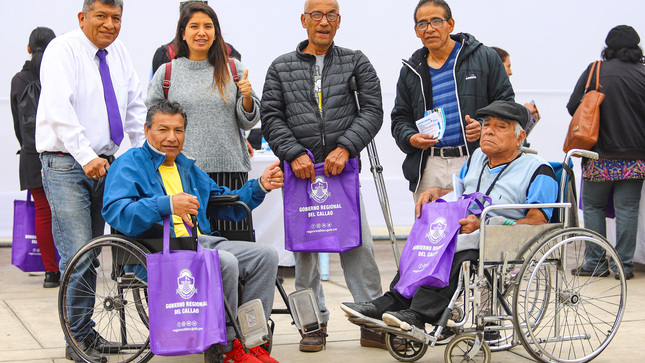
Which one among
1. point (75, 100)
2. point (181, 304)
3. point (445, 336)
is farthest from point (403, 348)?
point (75, 100)

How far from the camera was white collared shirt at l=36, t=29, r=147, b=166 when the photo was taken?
10.9 ft

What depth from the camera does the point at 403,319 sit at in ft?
10.3

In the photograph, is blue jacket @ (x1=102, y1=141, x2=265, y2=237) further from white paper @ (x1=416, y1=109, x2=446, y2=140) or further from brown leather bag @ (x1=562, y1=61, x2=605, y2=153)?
brown leather bag @ (x1=562, y1=61, x2=605, y2=153)

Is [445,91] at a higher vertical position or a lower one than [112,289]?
higher

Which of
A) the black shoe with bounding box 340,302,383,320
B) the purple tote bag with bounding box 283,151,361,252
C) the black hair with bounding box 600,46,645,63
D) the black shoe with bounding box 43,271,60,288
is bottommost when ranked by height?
the black shoe with bounding box 43,271,60,288

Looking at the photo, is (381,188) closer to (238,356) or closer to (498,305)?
(498,305)

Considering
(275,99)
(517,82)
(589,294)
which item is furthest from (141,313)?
(517,82)

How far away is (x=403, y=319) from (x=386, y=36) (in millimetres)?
4903

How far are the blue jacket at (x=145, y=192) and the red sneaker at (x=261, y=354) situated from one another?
22.4 inches

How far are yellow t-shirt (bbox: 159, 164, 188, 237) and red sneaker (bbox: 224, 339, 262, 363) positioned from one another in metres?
0.52

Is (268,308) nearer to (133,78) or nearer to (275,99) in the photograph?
(275,99)

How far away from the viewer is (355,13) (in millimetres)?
7598

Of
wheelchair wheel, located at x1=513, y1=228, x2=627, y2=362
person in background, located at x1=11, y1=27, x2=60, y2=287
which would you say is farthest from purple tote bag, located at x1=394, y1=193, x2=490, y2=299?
person in background, located at x1=11, y1=27, x2=60, y2=287

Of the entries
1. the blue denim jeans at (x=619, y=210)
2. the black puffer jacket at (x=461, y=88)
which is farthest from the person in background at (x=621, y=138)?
the black puffer jacket at (x=461, y=88)
